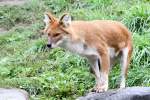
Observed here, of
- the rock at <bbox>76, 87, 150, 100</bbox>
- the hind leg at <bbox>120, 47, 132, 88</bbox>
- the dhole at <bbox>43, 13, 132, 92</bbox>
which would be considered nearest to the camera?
the rock at <bbox>76, 87, 150, 100</bbox>

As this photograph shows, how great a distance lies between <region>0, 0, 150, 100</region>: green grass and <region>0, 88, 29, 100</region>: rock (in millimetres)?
298

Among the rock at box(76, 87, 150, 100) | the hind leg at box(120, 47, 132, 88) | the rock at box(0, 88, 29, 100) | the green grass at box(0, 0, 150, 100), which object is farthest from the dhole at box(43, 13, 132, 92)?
the rock at box(0, 88, 29, 100)

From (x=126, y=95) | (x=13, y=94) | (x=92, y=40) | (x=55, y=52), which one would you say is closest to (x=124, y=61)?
(x=92, y=40)

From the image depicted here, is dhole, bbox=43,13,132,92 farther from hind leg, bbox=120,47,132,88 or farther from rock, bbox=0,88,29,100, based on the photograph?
rock, bbox=0,88,29,100

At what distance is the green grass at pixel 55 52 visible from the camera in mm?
9789

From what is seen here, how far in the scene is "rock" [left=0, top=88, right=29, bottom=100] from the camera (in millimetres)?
8844

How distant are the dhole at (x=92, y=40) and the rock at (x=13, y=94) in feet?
3.85

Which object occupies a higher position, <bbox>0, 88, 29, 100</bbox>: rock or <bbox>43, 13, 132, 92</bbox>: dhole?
<bbox>43, 13, 132, 92</bbox>: dhole

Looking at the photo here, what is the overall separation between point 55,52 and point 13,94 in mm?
2802

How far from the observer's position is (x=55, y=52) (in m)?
11.7

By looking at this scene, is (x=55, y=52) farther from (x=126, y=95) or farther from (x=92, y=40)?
(x=126, y=95)

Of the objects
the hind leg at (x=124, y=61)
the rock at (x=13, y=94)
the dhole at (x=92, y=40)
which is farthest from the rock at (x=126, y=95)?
the rock at (x=13, y=94)

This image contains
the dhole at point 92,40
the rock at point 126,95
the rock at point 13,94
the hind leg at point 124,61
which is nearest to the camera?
the rock at point 126,95

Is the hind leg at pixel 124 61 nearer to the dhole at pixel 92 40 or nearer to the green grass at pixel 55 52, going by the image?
the dhole at pixel 92 40
